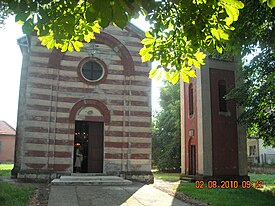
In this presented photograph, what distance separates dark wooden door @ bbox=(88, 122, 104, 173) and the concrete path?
198 inches

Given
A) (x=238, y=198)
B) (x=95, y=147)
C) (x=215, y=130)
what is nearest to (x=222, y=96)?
(x=215, y=130)

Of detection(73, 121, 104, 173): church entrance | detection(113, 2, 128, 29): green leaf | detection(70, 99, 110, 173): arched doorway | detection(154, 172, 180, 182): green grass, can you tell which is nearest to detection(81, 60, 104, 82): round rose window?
detection(70, 99, 110, 173): arched doorway

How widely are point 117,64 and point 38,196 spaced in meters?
9.49

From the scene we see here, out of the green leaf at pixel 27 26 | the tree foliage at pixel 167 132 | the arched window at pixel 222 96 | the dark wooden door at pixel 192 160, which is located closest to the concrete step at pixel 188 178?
the dark wooden door at pixel 192 160

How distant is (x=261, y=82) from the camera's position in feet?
50.1

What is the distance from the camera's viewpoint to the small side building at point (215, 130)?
19016mm

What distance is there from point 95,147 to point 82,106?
8.20ft

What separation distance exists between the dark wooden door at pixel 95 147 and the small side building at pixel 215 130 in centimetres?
603

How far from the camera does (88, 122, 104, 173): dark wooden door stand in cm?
1788

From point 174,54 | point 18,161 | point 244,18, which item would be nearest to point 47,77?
point 18,161

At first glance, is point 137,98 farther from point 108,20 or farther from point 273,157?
point 273,157

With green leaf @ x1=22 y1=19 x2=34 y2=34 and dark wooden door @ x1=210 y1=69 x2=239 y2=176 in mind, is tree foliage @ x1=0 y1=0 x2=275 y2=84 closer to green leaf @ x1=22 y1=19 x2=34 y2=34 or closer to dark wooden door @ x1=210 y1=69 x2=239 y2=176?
green leaf @ x1=22 y1=19 x2=34 y2=34
